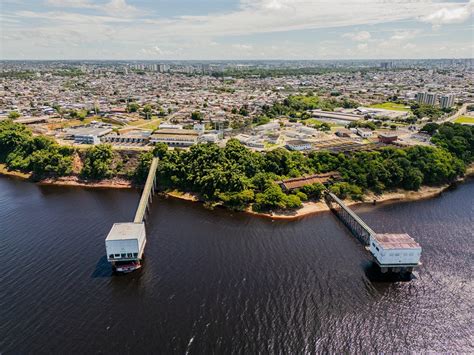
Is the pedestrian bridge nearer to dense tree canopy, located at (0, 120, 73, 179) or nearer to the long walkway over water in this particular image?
the long walkway over water

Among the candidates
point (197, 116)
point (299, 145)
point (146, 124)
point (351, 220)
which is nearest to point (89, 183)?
point (146, 124)

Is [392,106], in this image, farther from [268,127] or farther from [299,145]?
[299,145]

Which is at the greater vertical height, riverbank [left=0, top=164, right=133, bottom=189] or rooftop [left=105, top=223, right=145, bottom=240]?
rooftop [left=105, top=223, right=145, bottom=240]

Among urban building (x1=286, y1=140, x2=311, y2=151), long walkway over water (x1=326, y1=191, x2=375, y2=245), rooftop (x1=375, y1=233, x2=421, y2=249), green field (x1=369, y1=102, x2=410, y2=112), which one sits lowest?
long walkway over water (x1=326, y1=191, x2=375, y2=245)

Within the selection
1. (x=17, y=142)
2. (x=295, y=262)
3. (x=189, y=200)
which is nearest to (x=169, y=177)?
(x=189, y=200)

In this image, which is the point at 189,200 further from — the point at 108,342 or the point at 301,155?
the point at 108,342

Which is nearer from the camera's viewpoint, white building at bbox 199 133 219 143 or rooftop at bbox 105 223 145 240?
rooftop at bbox 105 223 145 240

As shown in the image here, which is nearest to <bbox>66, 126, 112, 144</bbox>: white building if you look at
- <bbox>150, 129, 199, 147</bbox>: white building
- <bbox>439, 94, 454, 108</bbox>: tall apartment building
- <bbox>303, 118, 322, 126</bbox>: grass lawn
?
<bbox>150, 129, 199, 147</bbox>: white building
